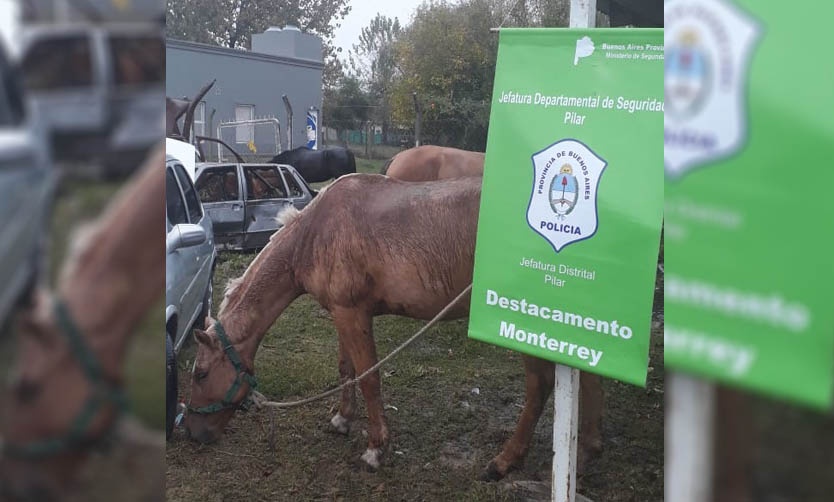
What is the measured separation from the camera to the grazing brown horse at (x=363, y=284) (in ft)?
11.8

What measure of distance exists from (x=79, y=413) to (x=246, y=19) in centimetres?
251

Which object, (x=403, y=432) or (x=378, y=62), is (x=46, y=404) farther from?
(x=403, y=432)

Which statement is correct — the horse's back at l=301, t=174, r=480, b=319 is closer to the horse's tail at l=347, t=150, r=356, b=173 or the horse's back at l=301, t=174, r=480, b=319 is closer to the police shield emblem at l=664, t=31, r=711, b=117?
the horse's tail at l=347, t=150, r=356, b=173

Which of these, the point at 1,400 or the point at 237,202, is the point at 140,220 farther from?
the point at 237,202

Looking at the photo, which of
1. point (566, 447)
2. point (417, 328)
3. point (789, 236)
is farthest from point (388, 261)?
point (789, 236)

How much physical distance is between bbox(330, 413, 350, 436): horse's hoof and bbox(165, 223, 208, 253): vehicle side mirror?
2012 millimetres

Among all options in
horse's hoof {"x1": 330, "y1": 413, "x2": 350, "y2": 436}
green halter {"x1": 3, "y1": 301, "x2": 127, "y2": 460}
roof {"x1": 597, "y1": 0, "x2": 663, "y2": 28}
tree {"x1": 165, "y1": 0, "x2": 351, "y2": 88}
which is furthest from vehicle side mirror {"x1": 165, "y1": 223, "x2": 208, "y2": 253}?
horse's hoof {"x1": 330, "y1": 413, "x2": 350, "y2": 436}

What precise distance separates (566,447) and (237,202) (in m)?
1.85

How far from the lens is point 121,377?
2.76 ft

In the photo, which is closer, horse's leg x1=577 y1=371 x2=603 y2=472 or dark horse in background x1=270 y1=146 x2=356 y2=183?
dark horse in background x1=270 y1=146 x2=356 y2=183

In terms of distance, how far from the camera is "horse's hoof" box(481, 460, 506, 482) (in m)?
3.66

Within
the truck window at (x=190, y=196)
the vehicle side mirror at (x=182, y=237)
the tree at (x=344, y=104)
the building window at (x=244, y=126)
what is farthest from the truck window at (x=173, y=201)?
the tree at (x=344, y=104)

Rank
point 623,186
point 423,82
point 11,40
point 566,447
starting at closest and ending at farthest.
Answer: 1. point 11,40
2. point 623,186
3. point 566,447
4. point 423,82

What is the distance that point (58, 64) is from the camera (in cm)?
80
